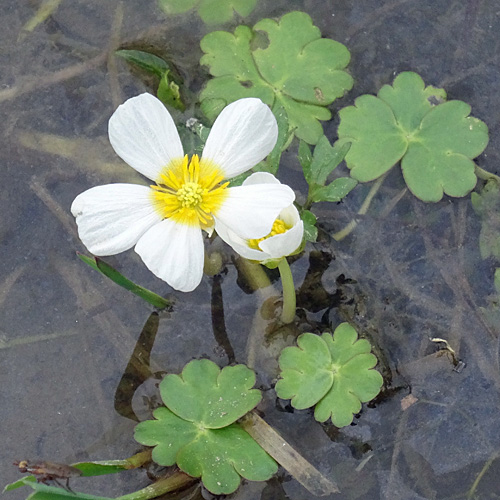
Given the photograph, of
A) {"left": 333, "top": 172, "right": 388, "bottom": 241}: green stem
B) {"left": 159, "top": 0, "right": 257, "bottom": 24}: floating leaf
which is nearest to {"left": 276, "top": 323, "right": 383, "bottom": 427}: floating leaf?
{"left": 333, "top": 172, "right": 388, "bottom": 241}: green stem

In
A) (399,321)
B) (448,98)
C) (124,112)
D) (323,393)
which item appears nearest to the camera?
(124,112)

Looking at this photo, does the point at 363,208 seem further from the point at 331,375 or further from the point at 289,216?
the point at 331,375

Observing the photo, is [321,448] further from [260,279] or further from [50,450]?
[50,450]

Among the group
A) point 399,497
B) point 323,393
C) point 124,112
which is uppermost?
point 124,112

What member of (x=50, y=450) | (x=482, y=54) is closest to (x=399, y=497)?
(x=50, y=450)

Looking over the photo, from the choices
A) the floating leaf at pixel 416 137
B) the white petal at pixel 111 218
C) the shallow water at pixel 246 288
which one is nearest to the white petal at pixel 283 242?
the white petal at pixel 111 218

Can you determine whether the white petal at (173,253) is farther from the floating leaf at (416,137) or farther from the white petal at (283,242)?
the floating leaf at (416,137)
